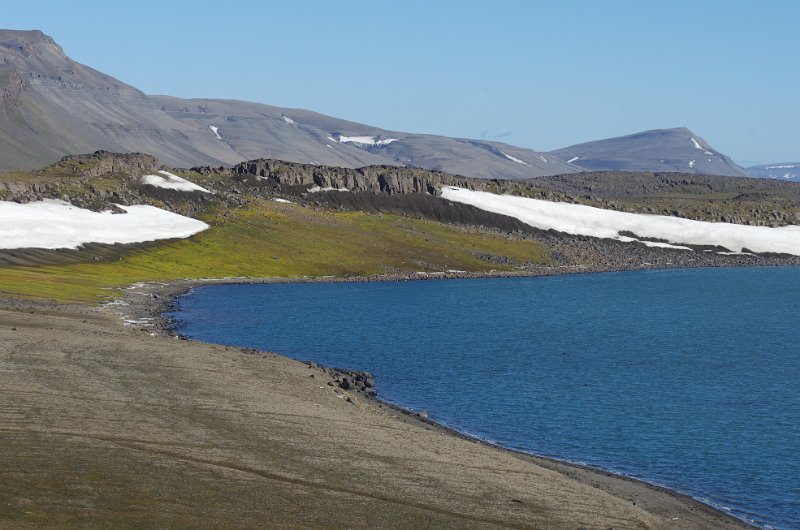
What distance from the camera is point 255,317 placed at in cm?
10400

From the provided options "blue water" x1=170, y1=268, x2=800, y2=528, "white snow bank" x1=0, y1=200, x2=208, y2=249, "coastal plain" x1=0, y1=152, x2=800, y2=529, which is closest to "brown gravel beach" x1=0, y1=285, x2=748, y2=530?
"coastal plain" x1=0, y1=152, x2=800, y2=529

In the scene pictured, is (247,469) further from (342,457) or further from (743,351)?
(743,351)

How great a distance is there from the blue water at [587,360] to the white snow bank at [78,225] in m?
27.7

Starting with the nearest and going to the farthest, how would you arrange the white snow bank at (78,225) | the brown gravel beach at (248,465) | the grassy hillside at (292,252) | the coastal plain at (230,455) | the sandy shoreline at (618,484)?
Result: the brown gravel beach at (248,465) → the coastal plain at (230,455) → the sandy shoreline at (618,484) → the grassy hillside at (292,252) → the white snow bank at (78,225)

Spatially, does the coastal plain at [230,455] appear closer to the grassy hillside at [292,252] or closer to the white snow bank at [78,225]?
the grassy hillside at [292,252]

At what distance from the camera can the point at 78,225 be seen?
6083 inches

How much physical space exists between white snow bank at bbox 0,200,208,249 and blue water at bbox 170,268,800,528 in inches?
1089

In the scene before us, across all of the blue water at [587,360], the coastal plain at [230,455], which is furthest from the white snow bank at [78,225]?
the coastal plain at [230,455]

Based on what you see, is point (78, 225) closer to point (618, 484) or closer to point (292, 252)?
point (292, 252)

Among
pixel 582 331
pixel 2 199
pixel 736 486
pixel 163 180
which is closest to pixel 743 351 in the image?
pixel 582 331

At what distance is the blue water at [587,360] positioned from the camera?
47531mm

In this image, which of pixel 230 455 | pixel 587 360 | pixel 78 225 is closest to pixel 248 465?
pixel 230 455

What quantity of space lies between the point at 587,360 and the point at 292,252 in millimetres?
95852

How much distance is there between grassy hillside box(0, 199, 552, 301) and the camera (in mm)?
139013
